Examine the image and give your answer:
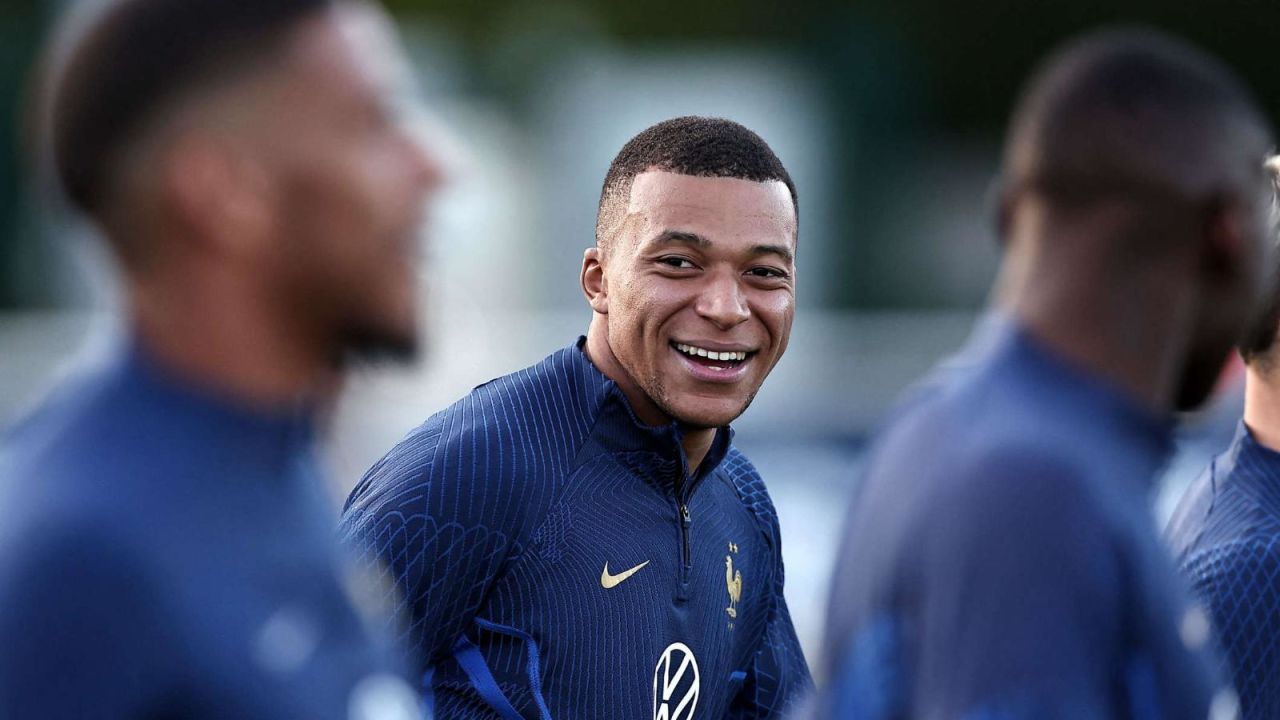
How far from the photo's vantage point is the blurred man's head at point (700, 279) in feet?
11.2

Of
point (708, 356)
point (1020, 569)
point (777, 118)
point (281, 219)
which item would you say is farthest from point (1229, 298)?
point (777, 118)

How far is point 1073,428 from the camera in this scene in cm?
193

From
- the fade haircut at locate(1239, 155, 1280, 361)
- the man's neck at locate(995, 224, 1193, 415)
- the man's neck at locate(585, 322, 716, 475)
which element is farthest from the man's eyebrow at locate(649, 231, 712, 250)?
the man's neck at locate(995, 224, 1193, 415)

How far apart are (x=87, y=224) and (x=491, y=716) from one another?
159 centimetres

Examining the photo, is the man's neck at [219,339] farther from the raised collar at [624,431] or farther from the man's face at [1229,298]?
the raised collar at [624,431]

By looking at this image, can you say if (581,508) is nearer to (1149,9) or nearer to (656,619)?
(656,619)

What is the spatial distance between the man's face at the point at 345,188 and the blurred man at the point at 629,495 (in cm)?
137

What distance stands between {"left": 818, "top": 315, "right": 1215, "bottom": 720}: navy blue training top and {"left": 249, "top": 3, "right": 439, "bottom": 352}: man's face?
0.61 m

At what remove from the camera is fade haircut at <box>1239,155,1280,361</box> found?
10.2 ft

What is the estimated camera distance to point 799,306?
1458cm

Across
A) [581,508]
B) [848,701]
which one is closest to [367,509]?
[581,508]

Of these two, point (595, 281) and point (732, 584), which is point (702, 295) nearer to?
point (595, 281)

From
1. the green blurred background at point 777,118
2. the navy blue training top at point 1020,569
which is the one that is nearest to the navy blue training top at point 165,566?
the navy blue training top at point 1020,569

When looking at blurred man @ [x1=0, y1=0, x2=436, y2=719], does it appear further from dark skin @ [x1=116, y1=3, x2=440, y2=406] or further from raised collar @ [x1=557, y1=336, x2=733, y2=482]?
raised collar @ [x1=557, y1=336, x2=733, y2=482]
